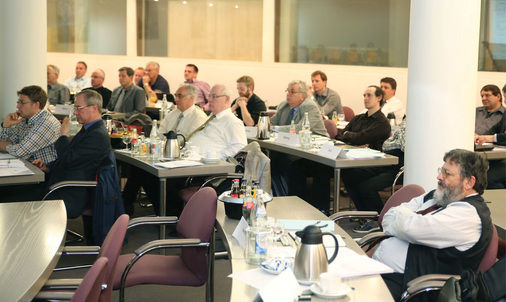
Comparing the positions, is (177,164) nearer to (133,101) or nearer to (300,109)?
(300,109)

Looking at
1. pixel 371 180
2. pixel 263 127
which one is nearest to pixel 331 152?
pixel 371 180

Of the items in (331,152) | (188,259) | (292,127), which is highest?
(292,127)

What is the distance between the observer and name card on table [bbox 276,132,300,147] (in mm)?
6242

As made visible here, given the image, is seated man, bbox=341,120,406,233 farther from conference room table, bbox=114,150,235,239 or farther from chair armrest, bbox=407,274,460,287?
chair armrest, bbox=407,274,460,287

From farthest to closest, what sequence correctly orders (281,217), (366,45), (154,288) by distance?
1. (366,45)
2. (154,288)
3. (281,217)

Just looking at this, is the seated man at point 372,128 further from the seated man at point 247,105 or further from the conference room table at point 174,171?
the conference room table at point 174,171

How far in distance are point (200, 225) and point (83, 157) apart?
182cm

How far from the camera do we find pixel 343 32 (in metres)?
10.9

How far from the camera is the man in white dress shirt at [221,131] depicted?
5.98m

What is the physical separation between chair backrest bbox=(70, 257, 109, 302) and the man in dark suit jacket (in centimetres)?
270

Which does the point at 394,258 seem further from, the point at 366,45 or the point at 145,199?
the point at 366,45

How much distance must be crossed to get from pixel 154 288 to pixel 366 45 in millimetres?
7352

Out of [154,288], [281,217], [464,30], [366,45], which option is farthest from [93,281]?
[366,45]

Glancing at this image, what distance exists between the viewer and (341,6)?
1094cm
